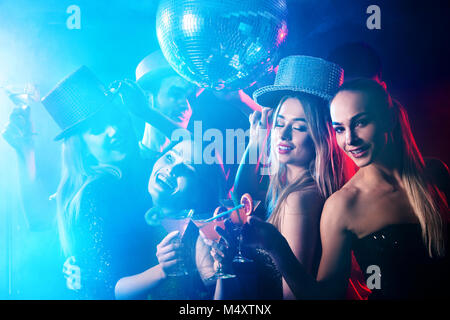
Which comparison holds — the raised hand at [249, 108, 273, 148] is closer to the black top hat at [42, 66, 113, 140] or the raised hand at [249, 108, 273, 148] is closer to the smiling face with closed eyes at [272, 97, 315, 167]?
the smiling face with closed eyes at [272, 97, 315, 167]

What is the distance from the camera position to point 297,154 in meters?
2.18

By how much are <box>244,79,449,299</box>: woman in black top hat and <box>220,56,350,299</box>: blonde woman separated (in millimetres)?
66

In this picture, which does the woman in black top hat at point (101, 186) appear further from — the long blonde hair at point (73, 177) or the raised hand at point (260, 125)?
the raised hand at point (260, 125)

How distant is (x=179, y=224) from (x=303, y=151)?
1.00 metres

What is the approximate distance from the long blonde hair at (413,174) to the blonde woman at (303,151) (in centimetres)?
22

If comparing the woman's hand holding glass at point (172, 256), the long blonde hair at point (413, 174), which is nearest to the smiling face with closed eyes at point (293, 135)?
the long blonde hair at point (413, 174)

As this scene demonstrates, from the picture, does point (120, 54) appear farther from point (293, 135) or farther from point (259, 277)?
point (259, 277)

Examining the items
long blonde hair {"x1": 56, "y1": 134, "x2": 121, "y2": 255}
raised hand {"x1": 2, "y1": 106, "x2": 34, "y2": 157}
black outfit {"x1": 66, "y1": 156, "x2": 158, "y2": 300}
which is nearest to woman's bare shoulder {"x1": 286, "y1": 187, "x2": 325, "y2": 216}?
black outfit {"x1": 66, "y1": 156, "x2": 158, "y2": 300}

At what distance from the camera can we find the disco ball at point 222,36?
5.12 feet

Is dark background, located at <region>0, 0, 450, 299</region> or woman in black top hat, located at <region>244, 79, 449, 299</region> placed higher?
dark background, located at <region>0, 0, 450, 299</region>

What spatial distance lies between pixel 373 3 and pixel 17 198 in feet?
9.92

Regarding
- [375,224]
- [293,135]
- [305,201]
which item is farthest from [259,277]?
[293,135]

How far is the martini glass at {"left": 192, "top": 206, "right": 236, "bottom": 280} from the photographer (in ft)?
7.18
